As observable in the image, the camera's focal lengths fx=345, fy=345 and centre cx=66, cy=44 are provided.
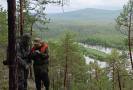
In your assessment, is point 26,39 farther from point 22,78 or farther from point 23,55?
point 22,78

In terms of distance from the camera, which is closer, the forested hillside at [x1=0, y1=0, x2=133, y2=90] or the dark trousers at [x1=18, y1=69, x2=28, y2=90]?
the forested hillside at [x1=0, y1=0, x2=133, y2=90]

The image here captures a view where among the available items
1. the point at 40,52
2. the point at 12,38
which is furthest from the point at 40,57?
the point at 12,38

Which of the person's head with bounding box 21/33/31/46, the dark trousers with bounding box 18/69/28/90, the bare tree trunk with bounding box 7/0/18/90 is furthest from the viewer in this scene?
the dark trousers with bounding box 18/69/28/90

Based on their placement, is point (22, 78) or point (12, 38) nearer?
point (12, 38)

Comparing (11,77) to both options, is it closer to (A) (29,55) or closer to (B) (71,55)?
(A) (29,55)

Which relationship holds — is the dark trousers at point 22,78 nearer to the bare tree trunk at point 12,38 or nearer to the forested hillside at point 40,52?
the forested hillside at point 40,52

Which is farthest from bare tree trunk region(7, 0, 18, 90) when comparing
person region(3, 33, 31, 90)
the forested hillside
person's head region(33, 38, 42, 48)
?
person's head region(33, 38, 42, 48)

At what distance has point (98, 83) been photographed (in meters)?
47.9

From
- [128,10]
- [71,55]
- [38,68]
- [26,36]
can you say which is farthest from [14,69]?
[71,55]

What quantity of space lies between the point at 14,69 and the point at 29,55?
12.2ft

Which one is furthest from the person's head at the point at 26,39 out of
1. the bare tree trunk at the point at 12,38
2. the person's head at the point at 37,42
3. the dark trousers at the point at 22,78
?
the bare tree trunk at the point at 12,38

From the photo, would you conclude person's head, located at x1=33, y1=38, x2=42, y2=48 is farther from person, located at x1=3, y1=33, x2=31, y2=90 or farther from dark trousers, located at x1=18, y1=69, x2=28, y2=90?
dark trousers, located at x1=18, y1=69, x2=28, y2=90

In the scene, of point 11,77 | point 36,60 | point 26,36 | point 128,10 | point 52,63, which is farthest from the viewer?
point 52,63

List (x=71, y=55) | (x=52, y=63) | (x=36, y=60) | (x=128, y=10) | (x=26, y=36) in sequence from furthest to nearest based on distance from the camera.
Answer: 1. (x=52, y=63)
2. (x=71, y=55)
3. (x=128, y=10)
4. (x=36, y=60)
5. (x=26, y=36)
